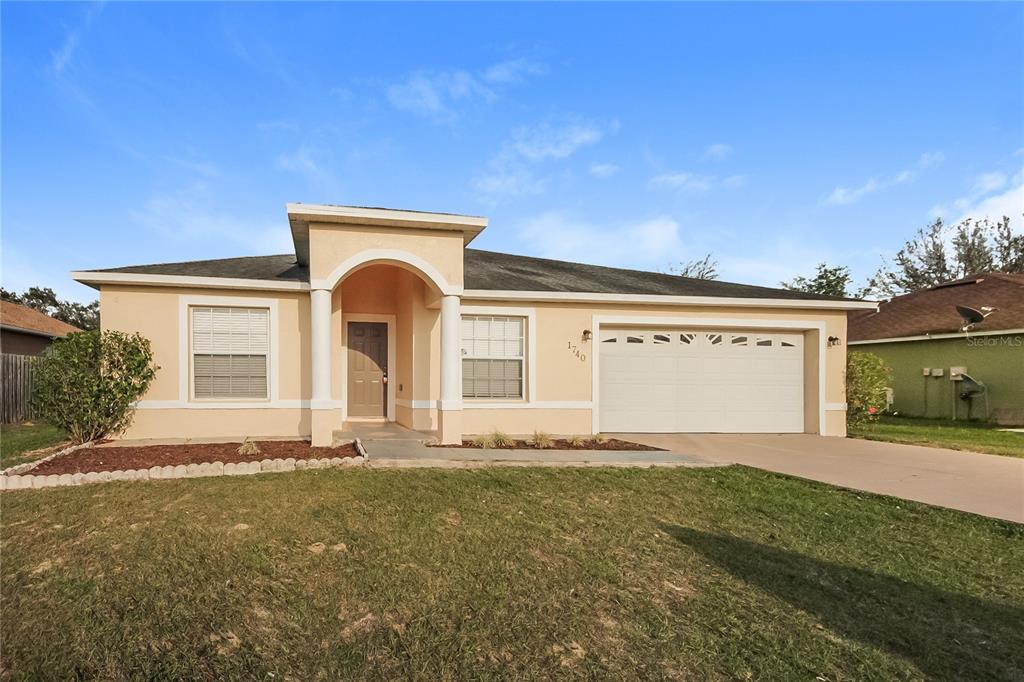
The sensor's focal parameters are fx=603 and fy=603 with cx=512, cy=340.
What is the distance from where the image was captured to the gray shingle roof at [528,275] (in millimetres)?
11078

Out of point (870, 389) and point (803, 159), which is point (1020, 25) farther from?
point (870, 389)

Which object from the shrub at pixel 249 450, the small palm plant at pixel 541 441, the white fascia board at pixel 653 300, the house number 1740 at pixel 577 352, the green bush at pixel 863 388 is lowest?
the small palm plant at pixel 541 441

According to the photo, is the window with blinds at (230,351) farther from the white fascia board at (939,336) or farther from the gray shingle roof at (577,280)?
the white fascia board at (939,336)

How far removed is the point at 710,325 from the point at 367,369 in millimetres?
7213

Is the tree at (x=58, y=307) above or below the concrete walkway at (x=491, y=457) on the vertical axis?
above

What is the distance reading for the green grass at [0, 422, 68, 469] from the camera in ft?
27.9

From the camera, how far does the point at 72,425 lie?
9.14 meters

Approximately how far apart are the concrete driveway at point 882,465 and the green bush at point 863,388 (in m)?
0.89

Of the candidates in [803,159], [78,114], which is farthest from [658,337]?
[78,114]

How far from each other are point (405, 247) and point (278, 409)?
368 cm

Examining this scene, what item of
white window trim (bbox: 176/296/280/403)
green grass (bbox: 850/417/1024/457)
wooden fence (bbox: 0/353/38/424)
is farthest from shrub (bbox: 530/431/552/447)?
wooden fence (bbox: 0/353/38/424)

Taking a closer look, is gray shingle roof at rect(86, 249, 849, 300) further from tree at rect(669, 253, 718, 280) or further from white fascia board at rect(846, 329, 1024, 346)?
tree at rect(669, 253, 718, 280)

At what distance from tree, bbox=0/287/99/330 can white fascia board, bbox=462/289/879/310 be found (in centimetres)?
3553

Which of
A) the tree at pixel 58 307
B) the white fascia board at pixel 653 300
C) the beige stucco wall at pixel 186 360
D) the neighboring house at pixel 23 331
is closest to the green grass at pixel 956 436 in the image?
the white fascia board at pixel 653 300
